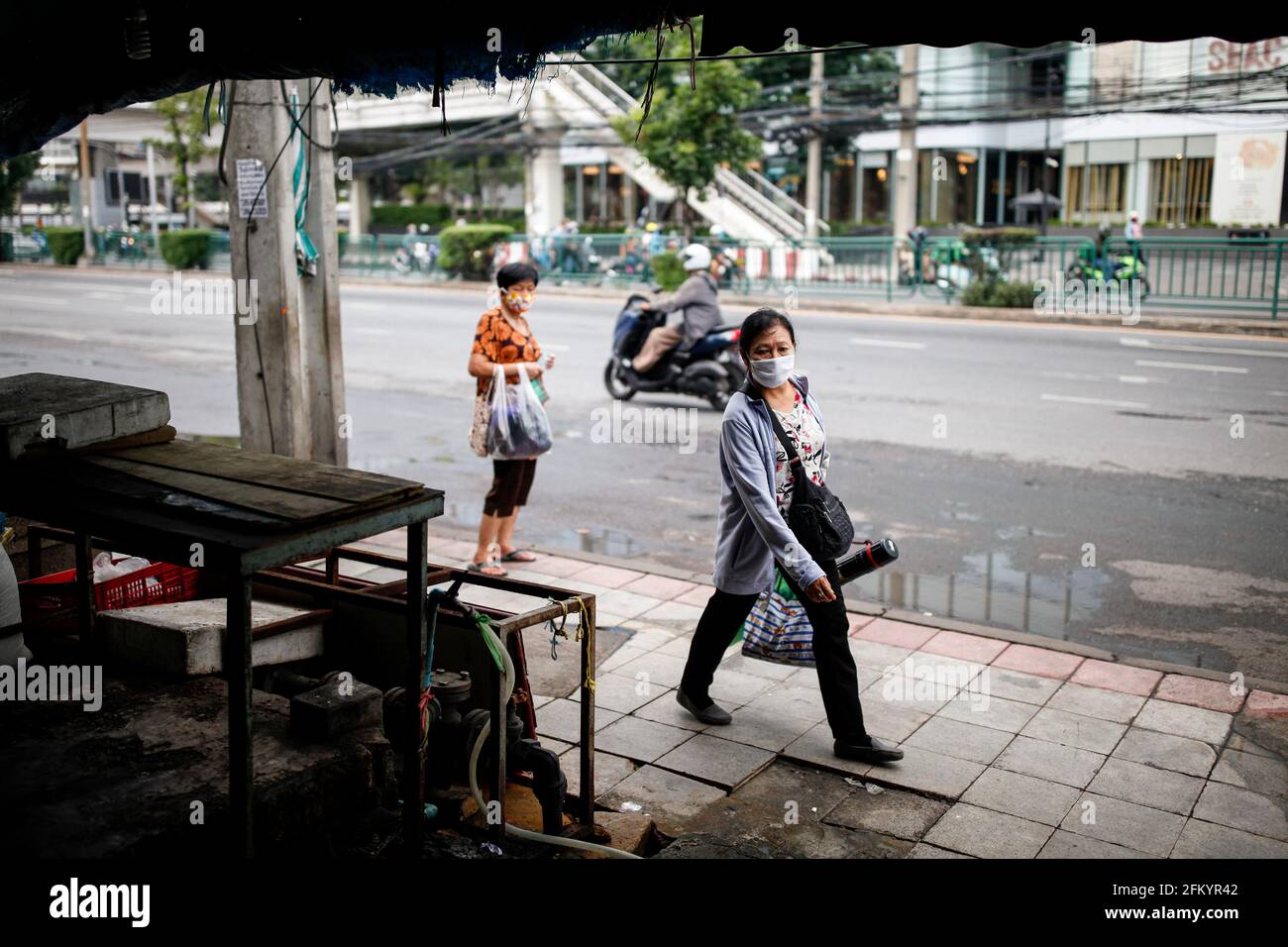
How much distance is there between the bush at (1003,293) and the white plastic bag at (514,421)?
15.8m

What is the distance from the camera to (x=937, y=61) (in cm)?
4503

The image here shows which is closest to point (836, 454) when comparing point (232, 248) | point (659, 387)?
point (659, 387)

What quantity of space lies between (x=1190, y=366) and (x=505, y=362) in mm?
10686

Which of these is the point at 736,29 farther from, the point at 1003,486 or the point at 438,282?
the point at 438,282

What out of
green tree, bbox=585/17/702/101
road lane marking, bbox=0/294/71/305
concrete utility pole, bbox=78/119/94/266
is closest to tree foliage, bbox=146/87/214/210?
concrete utility pole, bbox=78/119/94/266

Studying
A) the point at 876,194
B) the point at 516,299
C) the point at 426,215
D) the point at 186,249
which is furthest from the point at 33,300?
the point at 876,194

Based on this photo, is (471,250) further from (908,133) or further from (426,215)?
(426,215)

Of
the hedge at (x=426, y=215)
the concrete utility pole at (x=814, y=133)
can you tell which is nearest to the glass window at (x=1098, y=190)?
the concrete utility pole at (x=814, y=133)

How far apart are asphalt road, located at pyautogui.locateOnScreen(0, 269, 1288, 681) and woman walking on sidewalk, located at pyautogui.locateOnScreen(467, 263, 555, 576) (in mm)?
1102

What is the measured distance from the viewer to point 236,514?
9.85 ft

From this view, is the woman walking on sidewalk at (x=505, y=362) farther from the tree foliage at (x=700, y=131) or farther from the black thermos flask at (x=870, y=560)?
the tree foliage at (x=700, y=131)

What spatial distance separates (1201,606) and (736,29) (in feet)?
15.0

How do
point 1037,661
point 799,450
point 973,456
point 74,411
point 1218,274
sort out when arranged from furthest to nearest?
point 1218,274 → point 973,456 → point 1037,661 → point 799,450 → point 74,411

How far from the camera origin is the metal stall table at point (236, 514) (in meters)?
2.91
